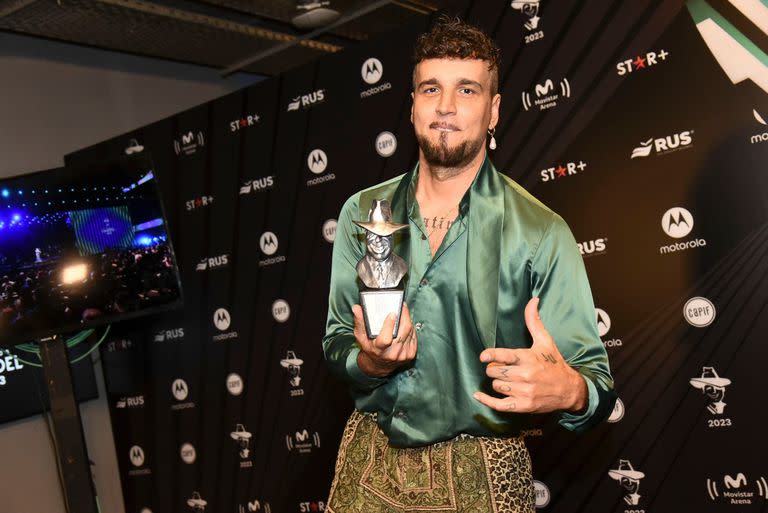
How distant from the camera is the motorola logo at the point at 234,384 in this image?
439 centimetres

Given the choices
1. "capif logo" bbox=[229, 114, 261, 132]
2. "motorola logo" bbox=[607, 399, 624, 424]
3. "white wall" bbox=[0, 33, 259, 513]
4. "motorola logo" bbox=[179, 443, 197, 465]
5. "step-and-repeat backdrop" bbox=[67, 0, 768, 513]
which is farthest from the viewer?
"white wall" bbox=[0, 33, 259, 513]

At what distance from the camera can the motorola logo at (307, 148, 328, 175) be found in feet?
13.1

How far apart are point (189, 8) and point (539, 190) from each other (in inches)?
108

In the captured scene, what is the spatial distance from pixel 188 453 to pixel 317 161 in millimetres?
1933

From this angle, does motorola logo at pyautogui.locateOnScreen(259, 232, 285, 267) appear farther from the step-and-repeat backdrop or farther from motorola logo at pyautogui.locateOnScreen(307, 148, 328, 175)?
motorola logo at pyautogui.locateOnScreen(307, 148, 328, 175)

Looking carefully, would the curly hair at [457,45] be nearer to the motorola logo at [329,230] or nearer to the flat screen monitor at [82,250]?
the motorola logo at [329,230]

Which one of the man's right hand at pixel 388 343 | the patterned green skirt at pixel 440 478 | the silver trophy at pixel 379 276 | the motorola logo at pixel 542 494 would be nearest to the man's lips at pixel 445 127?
the silver trophy at pixel 379 276

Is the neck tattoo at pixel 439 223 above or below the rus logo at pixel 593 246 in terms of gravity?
above

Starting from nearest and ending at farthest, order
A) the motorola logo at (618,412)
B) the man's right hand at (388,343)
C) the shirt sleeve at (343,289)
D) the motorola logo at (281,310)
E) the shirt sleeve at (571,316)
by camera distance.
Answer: the man's right hand at (388,343) → the shirt sleeve at (571,316) → the shirt sleeve at (343,289) → the motorola logo at (618,412) → the motorola logo at (281,310)

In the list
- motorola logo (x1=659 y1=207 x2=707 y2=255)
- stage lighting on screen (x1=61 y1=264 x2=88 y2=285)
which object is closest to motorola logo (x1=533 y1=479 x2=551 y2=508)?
motorola logo (x1=659 y1=207 x2=707 y2=255)

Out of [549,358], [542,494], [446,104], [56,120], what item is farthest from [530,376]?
[56,120]

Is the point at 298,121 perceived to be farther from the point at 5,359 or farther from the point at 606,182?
the point at 5,359

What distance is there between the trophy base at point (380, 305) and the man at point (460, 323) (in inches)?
5.8

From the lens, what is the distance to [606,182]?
9.88ft
